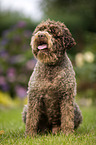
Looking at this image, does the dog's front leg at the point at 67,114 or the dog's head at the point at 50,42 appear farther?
the dog's front leg at the point at 67,114

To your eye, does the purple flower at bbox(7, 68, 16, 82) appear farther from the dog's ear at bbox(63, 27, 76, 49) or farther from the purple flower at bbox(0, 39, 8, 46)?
the dog's ear at bbox(63, 27, 76, 49)

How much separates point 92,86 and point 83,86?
0.45 meters

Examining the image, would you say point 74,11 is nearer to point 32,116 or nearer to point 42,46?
point 42,46

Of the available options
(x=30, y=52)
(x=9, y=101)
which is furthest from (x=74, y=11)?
(x=9, y=101)

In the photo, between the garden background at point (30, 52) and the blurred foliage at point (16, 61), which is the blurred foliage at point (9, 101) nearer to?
the garden background at point (30, 52)

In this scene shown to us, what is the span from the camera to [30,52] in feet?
32.3

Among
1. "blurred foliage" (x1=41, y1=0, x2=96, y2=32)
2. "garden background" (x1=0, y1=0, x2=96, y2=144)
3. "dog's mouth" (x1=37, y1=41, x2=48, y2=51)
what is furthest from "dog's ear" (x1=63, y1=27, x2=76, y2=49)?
"blurred foliage" (x1=41, y1=0, x2=96, y2=32)

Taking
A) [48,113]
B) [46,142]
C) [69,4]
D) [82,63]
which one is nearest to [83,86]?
[82,63]

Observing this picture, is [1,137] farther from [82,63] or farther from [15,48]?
[15,48]

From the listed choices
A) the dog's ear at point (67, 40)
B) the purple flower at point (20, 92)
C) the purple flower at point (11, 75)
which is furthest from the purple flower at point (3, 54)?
the dog's ear at point (67, 40)

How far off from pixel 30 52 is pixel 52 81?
20.1ft

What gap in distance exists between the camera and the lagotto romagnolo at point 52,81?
3.73 m

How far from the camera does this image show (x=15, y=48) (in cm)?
1024

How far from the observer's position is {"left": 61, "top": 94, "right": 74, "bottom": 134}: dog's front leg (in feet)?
12.6
